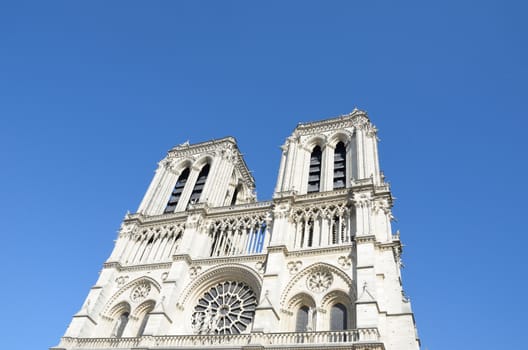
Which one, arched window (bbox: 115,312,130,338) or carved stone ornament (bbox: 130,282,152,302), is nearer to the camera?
arched window (bbox: 115,312,130,338)

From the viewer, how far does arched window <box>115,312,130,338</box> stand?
862 inches

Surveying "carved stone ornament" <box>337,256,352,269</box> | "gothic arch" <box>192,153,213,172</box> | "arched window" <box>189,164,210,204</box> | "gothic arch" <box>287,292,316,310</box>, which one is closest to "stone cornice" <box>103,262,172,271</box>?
"arched window" <box>189,164,210,204</box>

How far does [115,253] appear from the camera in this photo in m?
25.3

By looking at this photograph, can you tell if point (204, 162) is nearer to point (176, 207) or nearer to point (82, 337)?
point (176, 207)

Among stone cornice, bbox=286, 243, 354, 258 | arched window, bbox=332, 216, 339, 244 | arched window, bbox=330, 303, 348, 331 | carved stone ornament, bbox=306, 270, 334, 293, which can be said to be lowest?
arched window, bbox=330, 303, 348, 331

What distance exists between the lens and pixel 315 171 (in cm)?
2653

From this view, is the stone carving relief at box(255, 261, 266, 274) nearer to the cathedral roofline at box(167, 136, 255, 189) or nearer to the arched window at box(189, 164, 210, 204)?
the arched window at box(189, 164, 210, 204)

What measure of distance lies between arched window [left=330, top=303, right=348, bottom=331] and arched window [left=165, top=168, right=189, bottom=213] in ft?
48.8

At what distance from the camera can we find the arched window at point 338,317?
17578 millimetres

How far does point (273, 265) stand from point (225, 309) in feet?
11.5

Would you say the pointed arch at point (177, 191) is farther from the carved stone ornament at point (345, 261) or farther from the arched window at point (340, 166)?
the carved stone ornament at point (345, 261)

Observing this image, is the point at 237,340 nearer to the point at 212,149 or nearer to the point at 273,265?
the point at 273,265

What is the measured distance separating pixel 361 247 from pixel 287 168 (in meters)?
8.70

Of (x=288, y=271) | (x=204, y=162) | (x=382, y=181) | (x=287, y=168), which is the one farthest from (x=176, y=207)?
(x=382, y=181)
